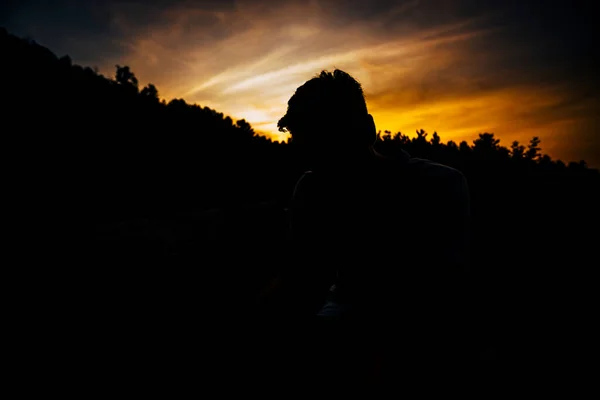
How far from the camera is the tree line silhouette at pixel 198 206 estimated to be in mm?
3938

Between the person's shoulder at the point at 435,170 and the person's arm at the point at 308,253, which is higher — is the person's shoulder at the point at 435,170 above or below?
above

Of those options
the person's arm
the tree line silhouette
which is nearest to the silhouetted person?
the person's arm

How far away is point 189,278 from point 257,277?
1324mm

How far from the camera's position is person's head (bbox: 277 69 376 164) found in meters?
1.37

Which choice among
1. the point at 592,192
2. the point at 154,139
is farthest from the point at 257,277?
the point at 592,192

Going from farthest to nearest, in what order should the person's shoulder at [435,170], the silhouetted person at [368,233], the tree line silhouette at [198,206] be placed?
the tree line silhouette at [198,206] < the person's shoulder at [435,170] < the silhouetted person at [368,233]

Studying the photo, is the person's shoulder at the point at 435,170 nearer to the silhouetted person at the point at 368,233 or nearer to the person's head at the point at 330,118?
the silhouetted person at the point at 368,233

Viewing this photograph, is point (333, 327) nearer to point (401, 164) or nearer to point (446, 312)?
point (446, 312)

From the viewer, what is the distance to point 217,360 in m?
3.05

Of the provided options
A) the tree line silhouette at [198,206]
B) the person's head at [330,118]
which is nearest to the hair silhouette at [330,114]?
the person's head at [330,118]

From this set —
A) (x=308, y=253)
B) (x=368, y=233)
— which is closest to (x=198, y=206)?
(x=308, y=253)

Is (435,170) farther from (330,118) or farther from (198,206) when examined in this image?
(198,206)

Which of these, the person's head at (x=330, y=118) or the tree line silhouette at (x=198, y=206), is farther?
the tree line silhouette at (x=198, y=206)

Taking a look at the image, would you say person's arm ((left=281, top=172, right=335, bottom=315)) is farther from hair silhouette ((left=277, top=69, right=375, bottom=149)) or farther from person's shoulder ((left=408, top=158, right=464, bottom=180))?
person's shoulder ((left=408, top=158, right=464, bottom=180))
